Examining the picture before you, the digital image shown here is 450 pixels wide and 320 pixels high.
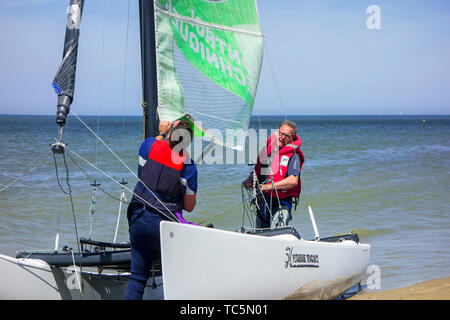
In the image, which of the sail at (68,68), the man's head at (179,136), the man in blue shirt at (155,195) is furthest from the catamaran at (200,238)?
the man's head at (179,136)

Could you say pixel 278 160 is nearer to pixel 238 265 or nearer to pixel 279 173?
pixel 279 173

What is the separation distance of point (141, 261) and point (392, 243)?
3.77 meters

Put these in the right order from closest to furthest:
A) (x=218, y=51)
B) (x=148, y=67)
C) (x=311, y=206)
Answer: (x=148, y=67), (x=218, y=51), (x=311, y=206)

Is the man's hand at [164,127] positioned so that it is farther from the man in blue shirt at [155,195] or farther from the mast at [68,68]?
A: the mast at [68,68]

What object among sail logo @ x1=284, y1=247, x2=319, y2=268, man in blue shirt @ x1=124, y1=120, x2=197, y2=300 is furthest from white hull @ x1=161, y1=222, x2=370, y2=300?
man in blue shirt @ x1=124, y1=120, x2=197, y2=300

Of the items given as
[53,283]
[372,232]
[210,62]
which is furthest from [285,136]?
[372,232]

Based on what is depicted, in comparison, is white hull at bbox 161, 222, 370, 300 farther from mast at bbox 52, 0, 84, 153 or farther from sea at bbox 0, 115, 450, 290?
mast at bbox 52, 0, 84, 153

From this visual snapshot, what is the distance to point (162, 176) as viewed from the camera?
331 centimetres

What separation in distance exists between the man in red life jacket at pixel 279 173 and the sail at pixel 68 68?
1.73 metres

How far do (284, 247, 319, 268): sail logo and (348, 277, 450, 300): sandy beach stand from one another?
0.74 metres

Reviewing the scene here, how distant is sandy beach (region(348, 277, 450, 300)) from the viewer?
4090 millimetres

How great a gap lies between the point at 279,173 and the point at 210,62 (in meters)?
1.05

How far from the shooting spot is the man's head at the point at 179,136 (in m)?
3.29

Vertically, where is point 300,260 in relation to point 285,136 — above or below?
below
